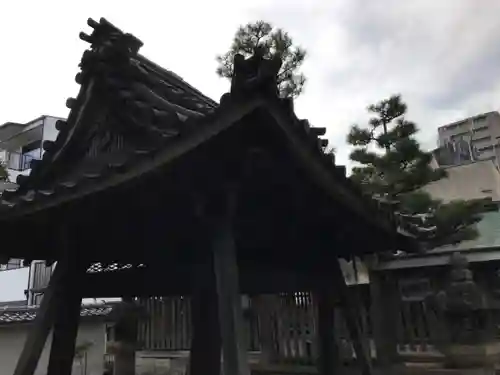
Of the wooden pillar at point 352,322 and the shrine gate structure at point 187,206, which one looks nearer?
the shrine gate structure at point 187,206

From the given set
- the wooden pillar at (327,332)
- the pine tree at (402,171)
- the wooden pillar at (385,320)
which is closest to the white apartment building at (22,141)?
the pine tree at (402,171)

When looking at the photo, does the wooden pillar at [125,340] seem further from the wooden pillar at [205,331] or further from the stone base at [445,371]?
the stone base at [445,371]

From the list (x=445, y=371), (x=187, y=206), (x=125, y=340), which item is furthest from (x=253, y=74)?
(x=125, y=340)

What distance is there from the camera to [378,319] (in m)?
6.77

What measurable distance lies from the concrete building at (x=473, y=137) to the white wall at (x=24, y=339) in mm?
14886

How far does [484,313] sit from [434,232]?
1.96 metres

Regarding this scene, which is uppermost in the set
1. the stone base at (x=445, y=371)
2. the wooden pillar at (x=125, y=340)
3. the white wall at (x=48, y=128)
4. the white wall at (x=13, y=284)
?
the white wall at (x=48, y=128)

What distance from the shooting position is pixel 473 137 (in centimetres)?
2303

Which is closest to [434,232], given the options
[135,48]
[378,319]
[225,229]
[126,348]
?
[225,229]

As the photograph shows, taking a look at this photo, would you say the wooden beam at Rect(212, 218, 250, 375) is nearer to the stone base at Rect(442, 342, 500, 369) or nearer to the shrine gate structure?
the shrine gate structure

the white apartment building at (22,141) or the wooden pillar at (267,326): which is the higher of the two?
the white apartment building at (22,141)

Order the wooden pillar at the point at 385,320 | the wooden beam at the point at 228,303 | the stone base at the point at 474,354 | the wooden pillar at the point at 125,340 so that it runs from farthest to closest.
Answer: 1. the wooden pillar at the point at 385,320
2. the wooden pillar at the point at 125,340
3. the stone base at the point at 474,354
4. the wooden beam at the point at 228,303

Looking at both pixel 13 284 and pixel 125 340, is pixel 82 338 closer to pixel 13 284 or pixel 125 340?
pixel 125 340

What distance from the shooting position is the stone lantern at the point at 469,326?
199 inches
